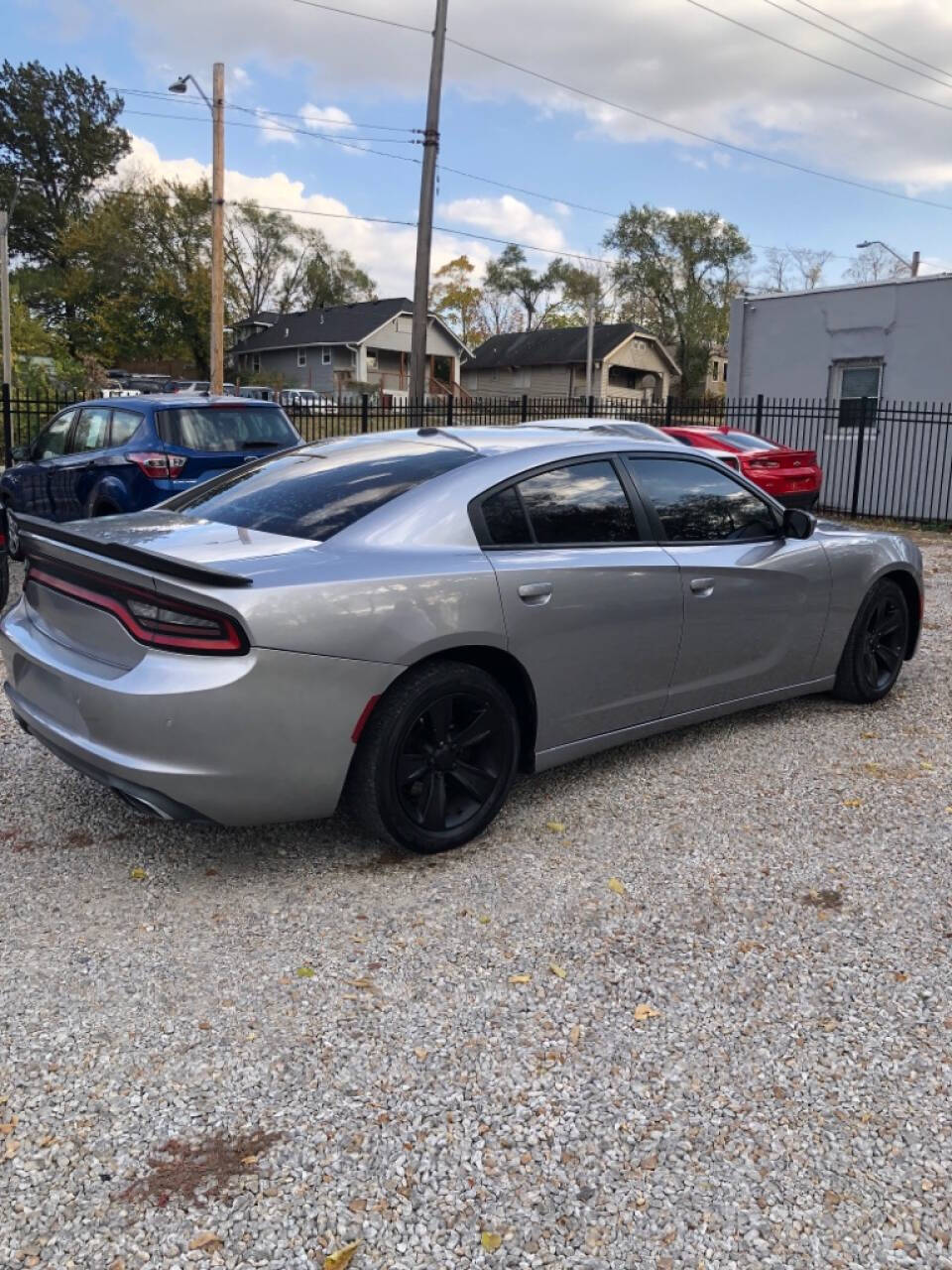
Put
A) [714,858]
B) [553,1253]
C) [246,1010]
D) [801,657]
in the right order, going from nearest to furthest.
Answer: [553,1253], [246,1010], [714,858], [801,657]

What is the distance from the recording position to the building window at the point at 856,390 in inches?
628

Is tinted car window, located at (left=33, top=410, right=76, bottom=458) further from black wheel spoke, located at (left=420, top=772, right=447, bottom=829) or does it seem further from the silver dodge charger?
black wheel spoke, located at (left=420, top=772, right=447, bottom=829)

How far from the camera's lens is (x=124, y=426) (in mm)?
8914

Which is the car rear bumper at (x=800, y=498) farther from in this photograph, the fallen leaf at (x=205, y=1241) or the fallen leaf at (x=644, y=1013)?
the fallen leaf at (x=205, y=1241)

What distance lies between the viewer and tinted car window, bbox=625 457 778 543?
15.0ft

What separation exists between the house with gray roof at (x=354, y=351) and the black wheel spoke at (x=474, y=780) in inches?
2222

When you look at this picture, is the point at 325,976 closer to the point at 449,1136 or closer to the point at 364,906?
the point at 364,906

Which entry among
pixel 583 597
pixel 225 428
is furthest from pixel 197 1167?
pixel 225 428

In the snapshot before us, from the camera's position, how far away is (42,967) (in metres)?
2.96

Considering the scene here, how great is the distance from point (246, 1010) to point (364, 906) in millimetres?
645

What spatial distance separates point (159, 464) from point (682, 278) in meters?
64.5

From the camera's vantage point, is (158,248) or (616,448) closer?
(616,448)

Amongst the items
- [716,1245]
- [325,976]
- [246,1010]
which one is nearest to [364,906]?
[325,976]

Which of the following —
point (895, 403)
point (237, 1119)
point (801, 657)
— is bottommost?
point (237, 1119)
